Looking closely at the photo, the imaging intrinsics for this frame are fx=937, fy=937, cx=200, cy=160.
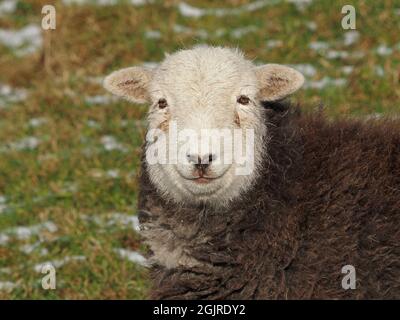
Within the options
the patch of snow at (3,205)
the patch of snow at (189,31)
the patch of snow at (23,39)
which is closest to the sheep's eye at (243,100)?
the patch of snow at (3,205)

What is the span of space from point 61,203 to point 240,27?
520cm

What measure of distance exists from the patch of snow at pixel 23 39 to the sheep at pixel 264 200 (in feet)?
28.2

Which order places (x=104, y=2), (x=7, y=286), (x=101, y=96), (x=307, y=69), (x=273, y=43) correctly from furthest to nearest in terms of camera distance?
1. (x=104, y=2)
2. (x=273, y=43)
3. (x=101, y=96)
4. (x=307, y=69)
5. (x=7, y=286)

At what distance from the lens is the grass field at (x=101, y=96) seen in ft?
30.3

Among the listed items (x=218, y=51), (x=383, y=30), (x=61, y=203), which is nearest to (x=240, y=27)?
(x=383, y=30)

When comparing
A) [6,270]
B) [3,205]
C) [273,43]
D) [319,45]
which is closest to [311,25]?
[319,45]

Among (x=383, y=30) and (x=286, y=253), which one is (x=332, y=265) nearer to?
(x=286, y=253)

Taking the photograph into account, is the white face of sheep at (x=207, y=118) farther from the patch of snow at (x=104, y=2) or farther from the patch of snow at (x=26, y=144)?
the patch of snow at (x=104, y=2)

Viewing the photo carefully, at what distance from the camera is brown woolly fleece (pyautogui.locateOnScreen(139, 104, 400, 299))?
6422 mm

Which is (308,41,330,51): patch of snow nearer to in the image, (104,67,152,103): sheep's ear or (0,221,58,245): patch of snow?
(0,221,58,245): patch of snow

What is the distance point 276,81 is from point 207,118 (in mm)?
780

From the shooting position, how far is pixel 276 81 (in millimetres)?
6863

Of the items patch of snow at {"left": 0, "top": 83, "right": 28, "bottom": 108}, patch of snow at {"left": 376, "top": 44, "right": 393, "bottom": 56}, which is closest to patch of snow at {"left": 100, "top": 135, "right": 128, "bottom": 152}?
patch of snow at {"left": 0, "top": 83, "right": 28, "bottom": 108}

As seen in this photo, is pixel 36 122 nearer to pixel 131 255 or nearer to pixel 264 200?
pixel 131 255
